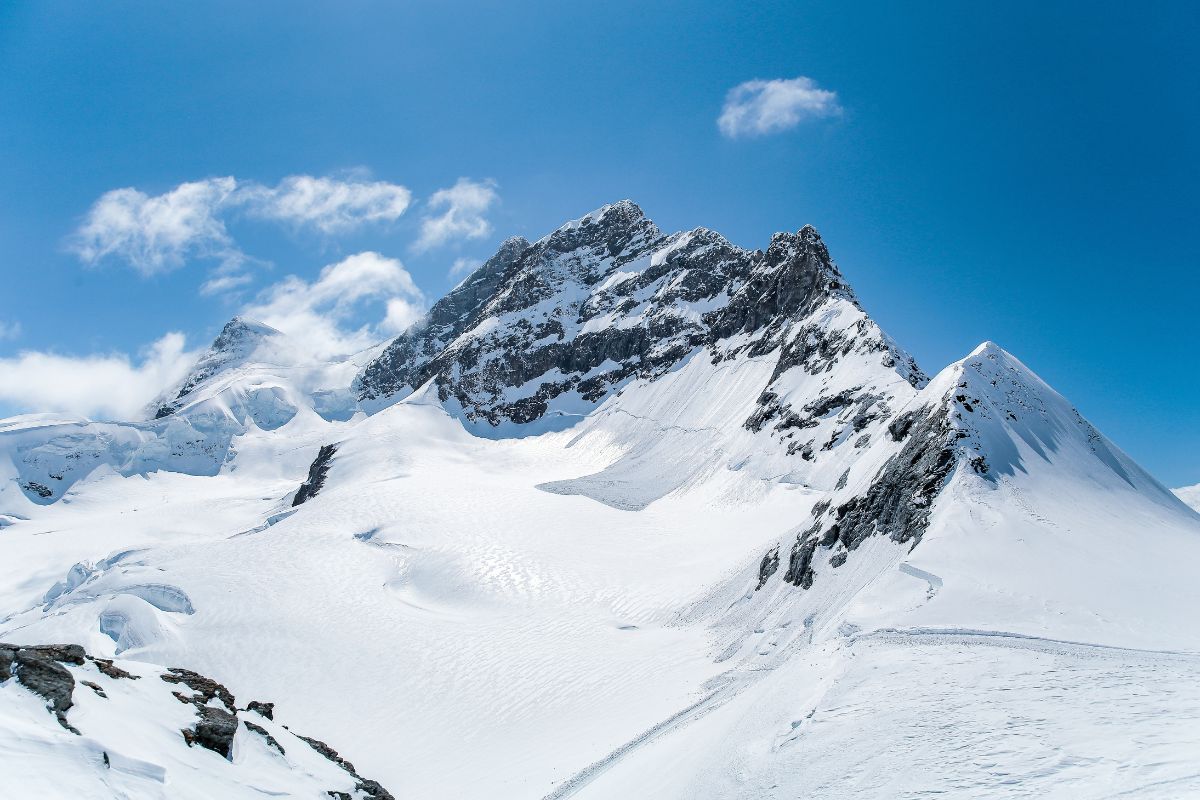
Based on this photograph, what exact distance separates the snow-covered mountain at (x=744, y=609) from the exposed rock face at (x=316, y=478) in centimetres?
817

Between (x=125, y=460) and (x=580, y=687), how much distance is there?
20109 centimetres

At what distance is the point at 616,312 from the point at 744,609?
4571 inches

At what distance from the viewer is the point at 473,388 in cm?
13875

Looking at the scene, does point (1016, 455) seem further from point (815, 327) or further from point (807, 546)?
point (815, 327)

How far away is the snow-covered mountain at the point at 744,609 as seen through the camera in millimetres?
12820

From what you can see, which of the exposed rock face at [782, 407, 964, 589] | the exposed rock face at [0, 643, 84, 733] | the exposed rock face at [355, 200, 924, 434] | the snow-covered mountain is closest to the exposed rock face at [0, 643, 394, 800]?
the exposed rock face at [0, 643, 84, 733]

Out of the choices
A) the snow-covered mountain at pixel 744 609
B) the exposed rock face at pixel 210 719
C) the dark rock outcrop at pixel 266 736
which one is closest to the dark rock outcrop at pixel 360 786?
the snow-covered mountain at pixel 744 609

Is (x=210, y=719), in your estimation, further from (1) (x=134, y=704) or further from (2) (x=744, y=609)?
(2) (x=744, y=609)

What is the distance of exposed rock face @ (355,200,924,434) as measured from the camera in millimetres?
96188

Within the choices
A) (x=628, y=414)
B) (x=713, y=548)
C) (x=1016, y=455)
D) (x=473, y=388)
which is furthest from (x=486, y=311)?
A: (x=1016, y=455)

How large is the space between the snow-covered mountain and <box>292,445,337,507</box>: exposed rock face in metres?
8.17

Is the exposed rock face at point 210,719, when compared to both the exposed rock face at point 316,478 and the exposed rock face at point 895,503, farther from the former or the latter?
the exposed rock face at point 316,478

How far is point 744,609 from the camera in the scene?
103 feet

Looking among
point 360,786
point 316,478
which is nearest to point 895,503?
point 360,786
